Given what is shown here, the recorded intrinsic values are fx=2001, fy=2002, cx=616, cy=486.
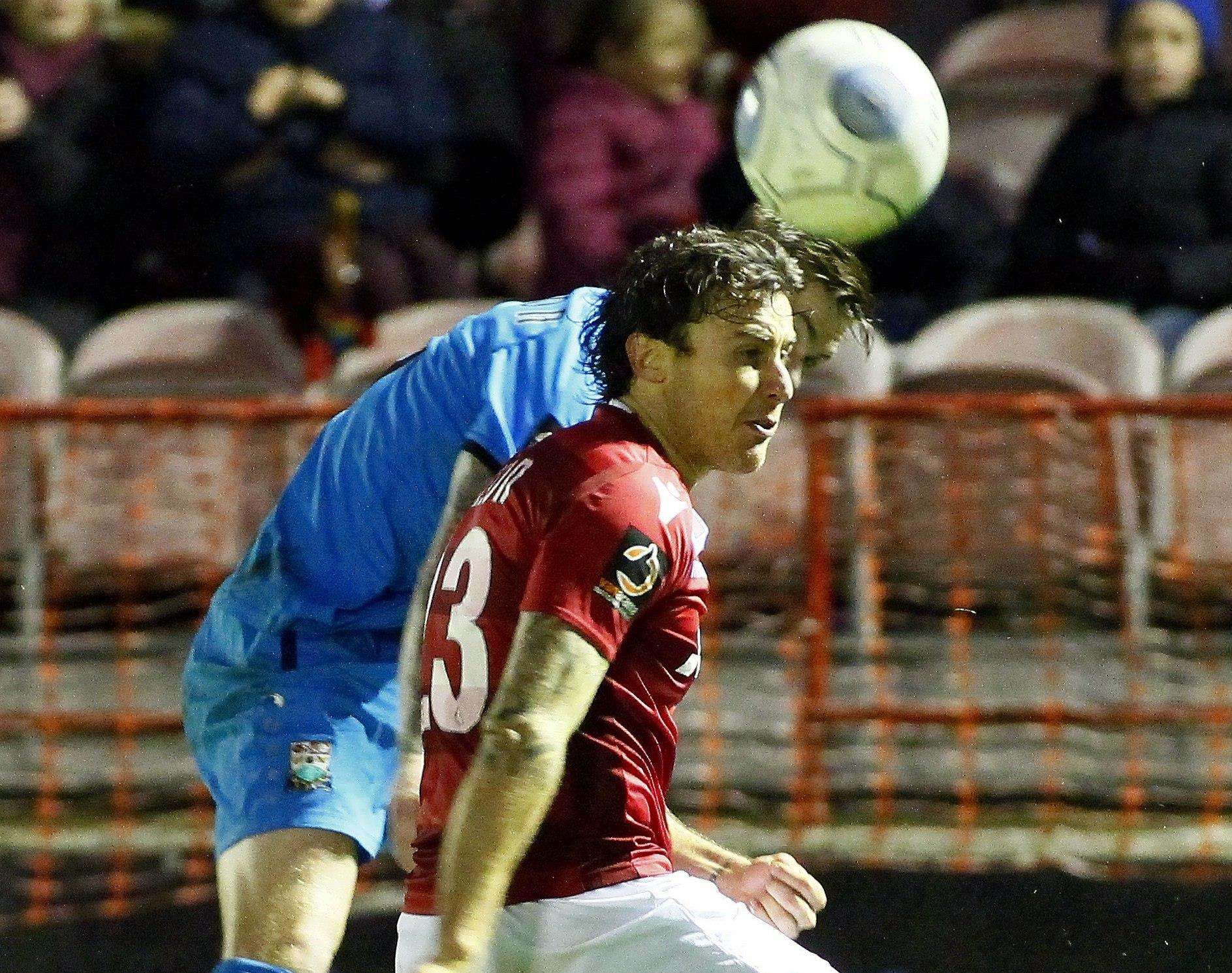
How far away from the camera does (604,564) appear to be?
2416 mm

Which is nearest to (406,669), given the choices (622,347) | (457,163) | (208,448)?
(622,347)

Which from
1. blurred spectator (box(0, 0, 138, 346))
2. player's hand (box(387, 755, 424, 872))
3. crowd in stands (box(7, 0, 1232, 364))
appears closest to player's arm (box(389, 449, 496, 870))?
player's hand (box(387, 755, 424, 872))

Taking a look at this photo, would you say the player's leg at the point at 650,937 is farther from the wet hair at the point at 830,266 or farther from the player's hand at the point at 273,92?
the player's hand at the point at 273,92

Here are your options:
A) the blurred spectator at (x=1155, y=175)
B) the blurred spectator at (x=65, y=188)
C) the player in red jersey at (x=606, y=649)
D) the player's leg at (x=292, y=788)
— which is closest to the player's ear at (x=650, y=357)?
the player in red jersey at (x=606, y=649)

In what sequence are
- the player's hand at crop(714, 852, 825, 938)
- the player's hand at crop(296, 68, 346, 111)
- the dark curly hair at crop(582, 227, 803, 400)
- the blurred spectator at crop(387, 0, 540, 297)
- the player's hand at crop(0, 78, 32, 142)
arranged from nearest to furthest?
the dark curly hair at crop(582, 227, 803, 400) < the player's hand at crop(714, 852, 825, 938) < the player's hand at crop(296, 68, 346, 111) < the blurred spectator at crop(387, 0, 540, 297) < the player's hand at crop(0, 78, 32, 142)

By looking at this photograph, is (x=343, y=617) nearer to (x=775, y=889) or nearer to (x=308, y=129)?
(x=775, y=889)

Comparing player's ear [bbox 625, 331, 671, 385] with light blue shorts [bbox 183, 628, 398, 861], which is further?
light blue shorts [bbox 183, 628, 398, 861]

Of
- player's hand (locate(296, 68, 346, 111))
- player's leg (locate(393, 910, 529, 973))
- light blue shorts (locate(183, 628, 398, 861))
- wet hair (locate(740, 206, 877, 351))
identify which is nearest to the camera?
player's leg (locate(393, 910, 529, 973))

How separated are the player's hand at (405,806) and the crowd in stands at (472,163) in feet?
13.1

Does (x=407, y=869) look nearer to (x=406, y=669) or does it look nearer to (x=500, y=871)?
(x=406, y=669)

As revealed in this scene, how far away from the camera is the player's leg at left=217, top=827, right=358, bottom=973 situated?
305 cm

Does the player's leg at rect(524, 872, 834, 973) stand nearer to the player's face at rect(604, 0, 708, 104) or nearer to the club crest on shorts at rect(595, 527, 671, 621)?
the club crest on shorts at rect(595, 527, 671, 621)

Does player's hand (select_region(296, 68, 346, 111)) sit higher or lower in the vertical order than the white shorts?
higher

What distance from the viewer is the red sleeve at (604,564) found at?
2406mm
